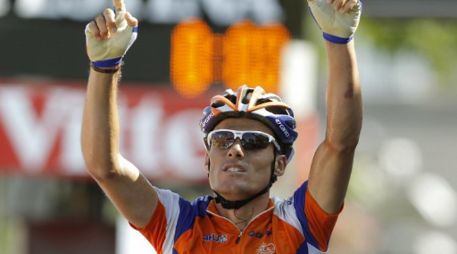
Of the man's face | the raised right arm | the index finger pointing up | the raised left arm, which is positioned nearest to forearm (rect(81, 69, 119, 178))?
the raised right arm

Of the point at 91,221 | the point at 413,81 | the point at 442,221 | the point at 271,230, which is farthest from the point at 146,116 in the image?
the point at 413,81

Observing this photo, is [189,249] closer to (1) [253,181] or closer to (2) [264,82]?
(1) [253,181]

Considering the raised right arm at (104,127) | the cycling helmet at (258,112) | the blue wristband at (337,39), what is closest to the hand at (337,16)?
the blue wristband at (337,39)

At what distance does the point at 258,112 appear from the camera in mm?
6785

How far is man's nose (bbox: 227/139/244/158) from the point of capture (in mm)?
6645

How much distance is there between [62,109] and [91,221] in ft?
5.96

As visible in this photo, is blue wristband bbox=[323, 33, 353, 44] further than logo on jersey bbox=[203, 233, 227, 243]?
No

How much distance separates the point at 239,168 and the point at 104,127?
0.60m

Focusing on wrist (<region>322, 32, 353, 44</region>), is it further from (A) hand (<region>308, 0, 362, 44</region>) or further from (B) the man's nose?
(B) the man's nose

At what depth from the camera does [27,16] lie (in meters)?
14.6

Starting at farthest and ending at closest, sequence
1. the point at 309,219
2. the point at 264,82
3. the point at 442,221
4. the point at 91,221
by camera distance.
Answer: the point at 442,221, the point at 91,221, the point at 264,82, the point at 309,219

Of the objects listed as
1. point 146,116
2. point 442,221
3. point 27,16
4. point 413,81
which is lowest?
point 442,221

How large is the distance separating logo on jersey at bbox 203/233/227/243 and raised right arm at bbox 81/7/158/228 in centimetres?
36

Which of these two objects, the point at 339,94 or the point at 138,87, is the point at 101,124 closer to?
the point at 339,94
